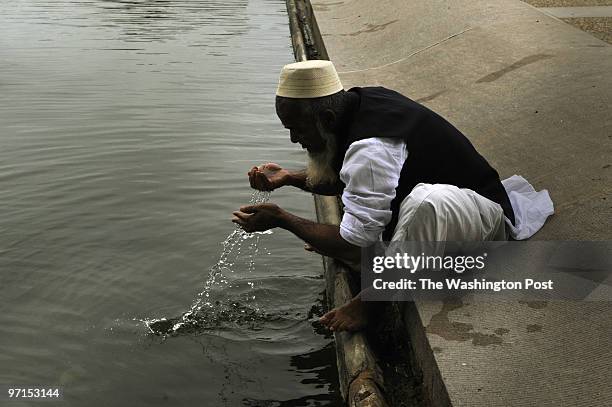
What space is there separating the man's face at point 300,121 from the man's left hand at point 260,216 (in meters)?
0.30

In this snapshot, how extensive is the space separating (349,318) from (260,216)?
564mm

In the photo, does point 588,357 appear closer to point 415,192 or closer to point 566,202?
point 415,192

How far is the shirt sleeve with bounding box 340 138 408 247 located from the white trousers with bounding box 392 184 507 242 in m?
0.08

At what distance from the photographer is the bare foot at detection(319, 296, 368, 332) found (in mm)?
3254

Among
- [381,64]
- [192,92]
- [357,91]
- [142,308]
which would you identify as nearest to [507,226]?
[357,91]

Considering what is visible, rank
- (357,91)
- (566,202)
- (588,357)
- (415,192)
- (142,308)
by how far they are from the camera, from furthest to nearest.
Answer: (142,308), (566,202), (357,91), (415,192), (588,357)

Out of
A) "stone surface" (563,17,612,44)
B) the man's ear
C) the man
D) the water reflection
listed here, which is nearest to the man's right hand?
the man

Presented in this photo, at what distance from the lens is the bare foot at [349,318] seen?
10.7 ft

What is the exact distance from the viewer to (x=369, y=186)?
3145 mm

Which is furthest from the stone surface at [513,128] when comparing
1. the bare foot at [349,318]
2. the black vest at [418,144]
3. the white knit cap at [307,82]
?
the white knit cap at [307,82]

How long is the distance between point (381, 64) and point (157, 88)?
8.96 ft

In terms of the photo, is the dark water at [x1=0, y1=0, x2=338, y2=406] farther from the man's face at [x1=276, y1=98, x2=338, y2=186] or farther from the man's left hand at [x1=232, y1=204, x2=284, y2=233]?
the man's face at [x1=276, y1=98, x2=338, y2=186]

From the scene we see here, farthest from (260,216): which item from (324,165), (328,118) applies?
(328,118)

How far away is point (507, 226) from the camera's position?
3549 mm
